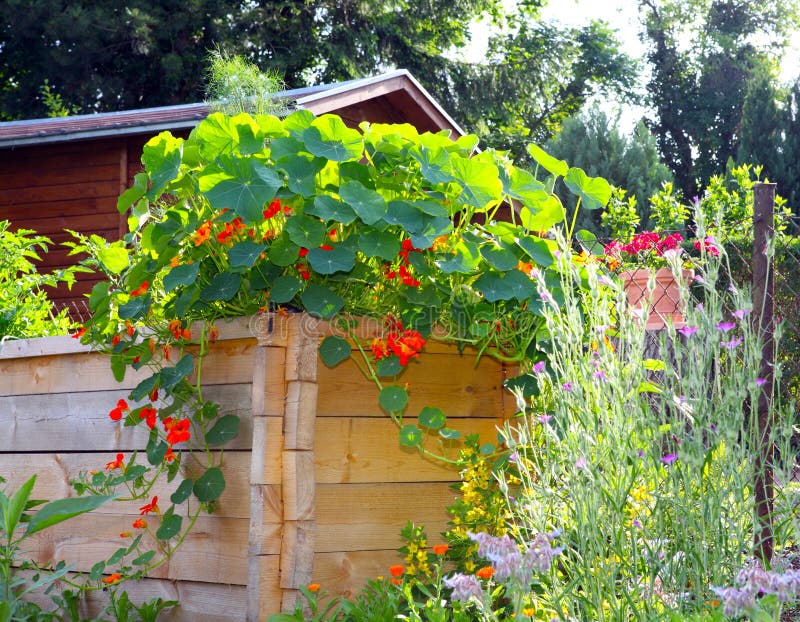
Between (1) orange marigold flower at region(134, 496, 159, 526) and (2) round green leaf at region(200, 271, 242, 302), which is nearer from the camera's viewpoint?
(2) round green leaf at region(200, 271, 242, 302)

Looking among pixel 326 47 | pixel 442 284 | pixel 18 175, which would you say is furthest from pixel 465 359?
pixel 326 47

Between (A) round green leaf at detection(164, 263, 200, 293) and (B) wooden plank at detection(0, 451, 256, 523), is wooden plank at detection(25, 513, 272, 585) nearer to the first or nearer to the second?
(B) wooden plank at detection(0, 451, 256, 523)

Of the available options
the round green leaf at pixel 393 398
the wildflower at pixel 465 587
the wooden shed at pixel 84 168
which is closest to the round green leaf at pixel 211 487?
the round green leaf at pixel 393 398

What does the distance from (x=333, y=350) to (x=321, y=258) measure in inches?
8.8

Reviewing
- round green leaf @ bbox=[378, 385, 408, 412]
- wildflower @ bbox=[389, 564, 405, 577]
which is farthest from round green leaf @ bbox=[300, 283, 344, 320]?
wildflower @ bbox=[389, 564, 405, 577]

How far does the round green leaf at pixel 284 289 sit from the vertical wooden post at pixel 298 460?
0.17 ft

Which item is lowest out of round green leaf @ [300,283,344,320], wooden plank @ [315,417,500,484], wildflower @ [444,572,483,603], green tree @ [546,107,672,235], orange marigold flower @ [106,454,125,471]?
wildflower @ [444,572,483,603]

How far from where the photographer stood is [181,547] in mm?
2342

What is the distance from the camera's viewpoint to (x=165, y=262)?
2326mm

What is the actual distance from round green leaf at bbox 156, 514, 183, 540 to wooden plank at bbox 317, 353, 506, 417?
47 centimetres

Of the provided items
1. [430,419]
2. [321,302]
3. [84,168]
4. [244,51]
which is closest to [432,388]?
[430,419]

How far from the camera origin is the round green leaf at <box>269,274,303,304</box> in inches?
82.4

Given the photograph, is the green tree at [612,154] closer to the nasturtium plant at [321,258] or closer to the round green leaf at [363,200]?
the nasturtium plant at [321,258]

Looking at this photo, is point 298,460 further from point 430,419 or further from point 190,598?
point 190,598
